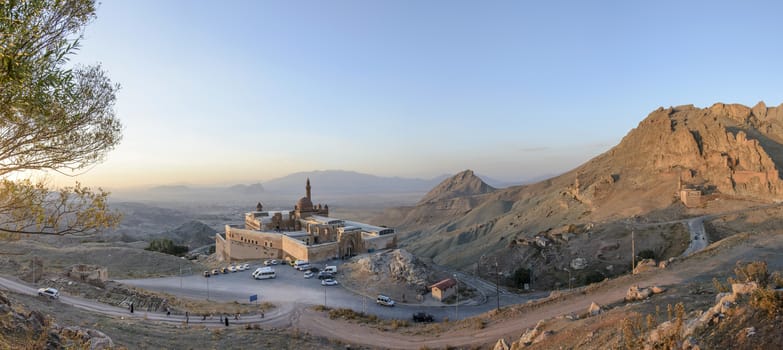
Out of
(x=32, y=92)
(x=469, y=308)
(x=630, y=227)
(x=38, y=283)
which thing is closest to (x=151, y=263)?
(x=38, y=283)

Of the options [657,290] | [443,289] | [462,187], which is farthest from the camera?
[462,187]

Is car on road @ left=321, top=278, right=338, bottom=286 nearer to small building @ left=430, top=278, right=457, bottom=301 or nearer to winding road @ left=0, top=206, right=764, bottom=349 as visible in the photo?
winding road @ left=0, top=206, right=764, bottom=349

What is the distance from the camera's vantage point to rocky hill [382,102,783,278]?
1818 inches

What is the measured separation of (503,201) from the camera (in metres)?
101

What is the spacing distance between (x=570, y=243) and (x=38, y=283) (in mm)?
47422

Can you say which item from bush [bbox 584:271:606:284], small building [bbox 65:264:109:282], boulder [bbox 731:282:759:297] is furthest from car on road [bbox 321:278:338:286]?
boulder [bbox 731:282:759:297]

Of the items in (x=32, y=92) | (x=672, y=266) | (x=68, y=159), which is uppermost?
(x=32, y=92)

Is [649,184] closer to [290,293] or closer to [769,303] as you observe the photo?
[290,293]

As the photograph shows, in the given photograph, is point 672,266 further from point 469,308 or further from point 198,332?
point 198,332

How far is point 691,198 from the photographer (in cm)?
4750

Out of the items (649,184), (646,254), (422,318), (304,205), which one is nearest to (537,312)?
(422,318)

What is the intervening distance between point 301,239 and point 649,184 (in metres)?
52.8

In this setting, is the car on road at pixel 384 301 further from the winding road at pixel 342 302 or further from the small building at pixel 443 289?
the small building at pixel 443 289

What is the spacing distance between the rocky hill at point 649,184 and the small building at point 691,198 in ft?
1.45
